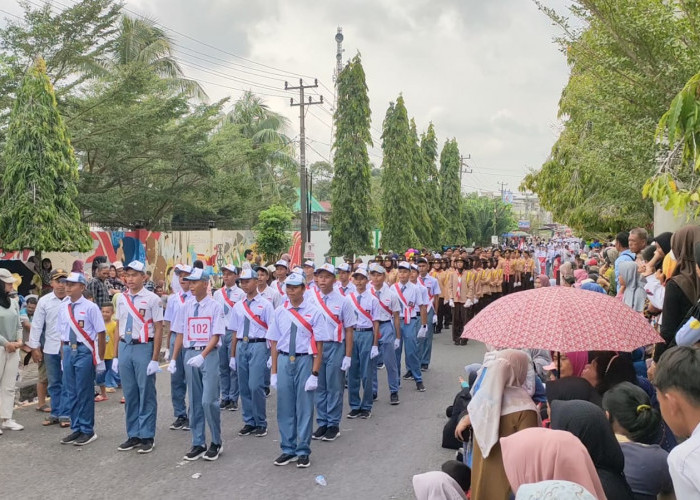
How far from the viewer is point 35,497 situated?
625 centimetres

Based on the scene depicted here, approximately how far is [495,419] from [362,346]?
5729 mm

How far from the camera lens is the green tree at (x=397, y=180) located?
116ft

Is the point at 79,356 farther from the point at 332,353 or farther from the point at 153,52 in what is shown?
the point at 153,52

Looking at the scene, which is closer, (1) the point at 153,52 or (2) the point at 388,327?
(2) the point at 388,327

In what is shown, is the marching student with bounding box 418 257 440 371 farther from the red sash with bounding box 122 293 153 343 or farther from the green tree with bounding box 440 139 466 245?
the green tree with bounding box 440 139 466 245

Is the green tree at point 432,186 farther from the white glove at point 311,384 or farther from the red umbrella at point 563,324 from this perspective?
the red umbrella at point 563,324

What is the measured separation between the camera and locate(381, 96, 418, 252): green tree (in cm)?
3550

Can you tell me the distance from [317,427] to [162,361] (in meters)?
5.89

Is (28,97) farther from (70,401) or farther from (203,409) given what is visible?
(203,409)

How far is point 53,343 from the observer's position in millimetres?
8406

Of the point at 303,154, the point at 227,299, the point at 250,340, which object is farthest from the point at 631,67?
the point at 303,154

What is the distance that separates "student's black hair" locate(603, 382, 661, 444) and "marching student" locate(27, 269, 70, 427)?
6.69m

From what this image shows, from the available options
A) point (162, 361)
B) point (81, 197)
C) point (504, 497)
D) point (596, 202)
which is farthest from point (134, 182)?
point (504, 497)

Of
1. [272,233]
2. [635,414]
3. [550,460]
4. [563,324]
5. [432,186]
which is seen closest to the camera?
[550,460]
